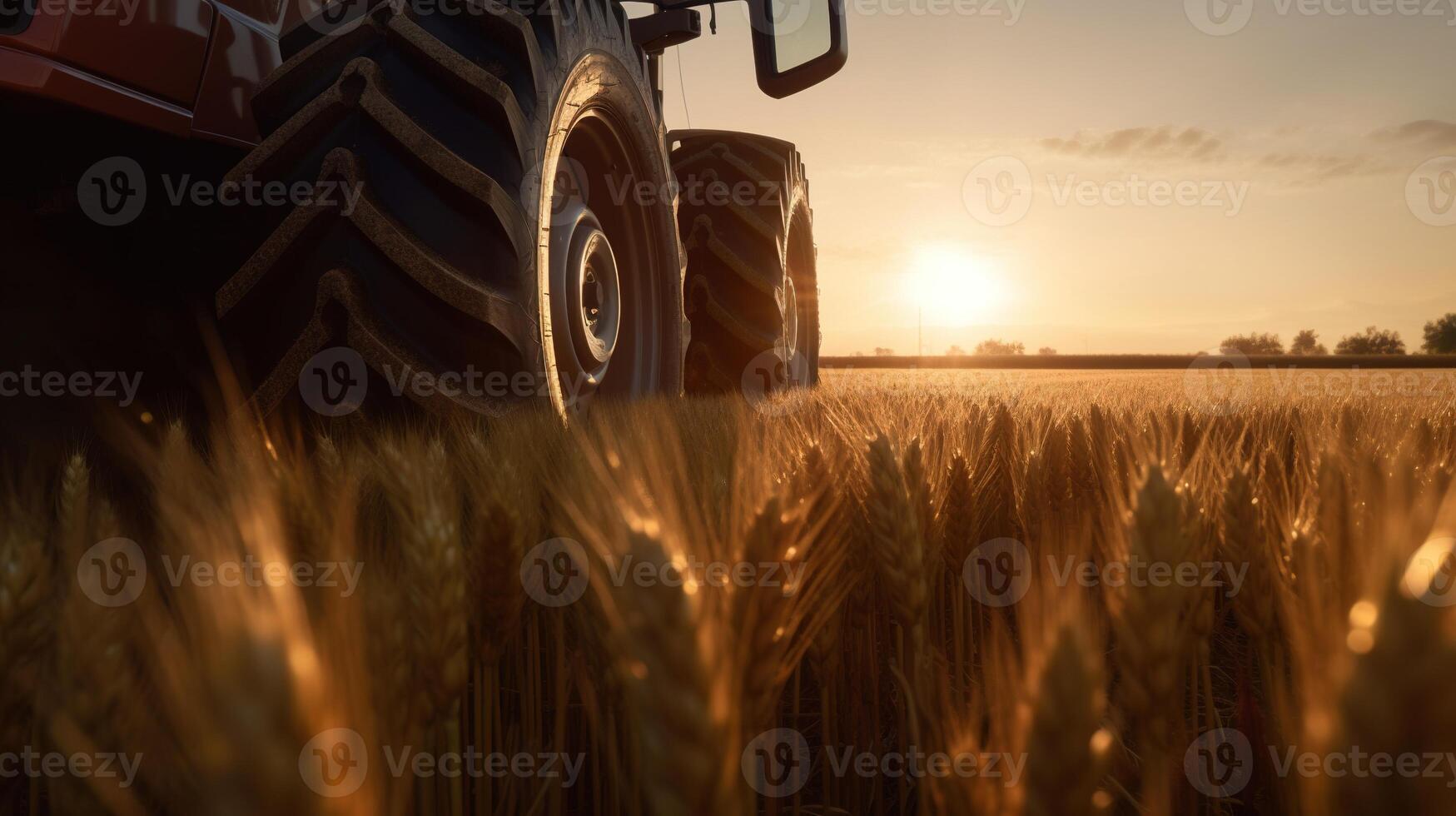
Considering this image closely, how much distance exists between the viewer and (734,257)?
338 centimetres

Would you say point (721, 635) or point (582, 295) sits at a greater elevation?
point (582, 295)

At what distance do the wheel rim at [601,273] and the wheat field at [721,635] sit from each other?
0.75 m

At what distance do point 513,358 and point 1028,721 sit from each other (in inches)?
46.9

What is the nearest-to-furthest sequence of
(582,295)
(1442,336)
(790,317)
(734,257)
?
(582,295), (734,257), (790,317), (1442,336)

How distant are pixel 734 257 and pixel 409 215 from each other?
2.13m

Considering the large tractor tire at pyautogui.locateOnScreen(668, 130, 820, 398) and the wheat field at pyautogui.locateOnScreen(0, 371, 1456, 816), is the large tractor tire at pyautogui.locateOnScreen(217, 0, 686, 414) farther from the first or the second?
the large tractor tire at pyautogui.locateOnScreen(668, 130, 820, 398)

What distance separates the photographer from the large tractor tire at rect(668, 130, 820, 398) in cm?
344

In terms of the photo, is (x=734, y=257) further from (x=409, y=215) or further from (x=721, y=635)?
(x=721, y=635)

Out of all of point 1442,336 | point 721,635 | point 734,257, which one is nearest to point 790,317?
point 734,257

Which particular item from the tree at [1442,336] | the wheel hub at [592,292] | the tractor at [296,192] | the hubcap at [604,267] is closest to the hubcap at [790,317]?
the hubcap at [604,267]

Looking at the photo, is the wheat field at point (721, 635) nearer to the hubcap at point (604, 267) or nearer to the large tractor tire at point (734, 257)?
the hubcap at point (604, 267)

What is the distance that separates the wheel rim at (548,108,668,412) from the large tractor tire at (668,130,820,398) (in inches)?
34.9

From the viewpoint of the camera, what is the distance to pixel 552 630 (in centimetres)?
87

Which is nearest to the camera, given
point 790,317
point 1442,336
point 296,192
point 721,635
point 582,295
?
point 721,635
